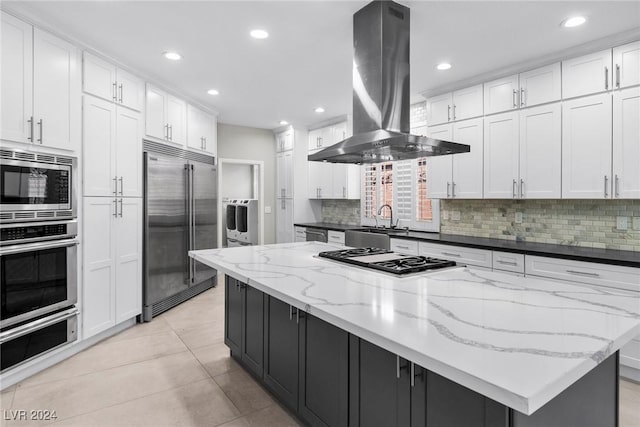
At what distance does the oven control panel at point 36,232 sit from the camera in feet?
8.00

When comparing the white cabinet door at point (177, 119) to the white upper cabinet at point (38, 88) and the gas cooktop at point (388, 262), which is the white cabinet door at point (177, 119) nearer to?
the white upper cabinet at point (38, 88)

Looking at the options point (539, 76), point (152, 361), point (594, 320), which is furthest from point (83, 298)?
point (539, 76)

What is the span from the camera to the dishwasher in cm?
540

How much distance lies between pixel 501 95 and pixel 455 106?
0.49 metres

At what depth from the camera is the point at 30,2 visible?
239cm

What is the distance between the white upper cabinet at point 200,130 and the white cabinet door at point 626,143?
437cm

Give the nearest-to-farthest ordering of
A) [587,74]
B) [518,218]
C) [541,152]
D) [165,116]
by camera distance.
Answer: [587,74], [541,152], [518,218], [165,116]

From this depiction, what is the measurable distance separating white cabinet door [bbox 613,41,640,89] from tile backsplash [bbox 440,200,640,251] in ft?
3.12

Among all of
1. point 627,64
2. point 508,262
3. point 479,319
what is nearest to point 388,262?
point 479,319

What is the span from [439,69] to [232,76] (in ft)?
6.83

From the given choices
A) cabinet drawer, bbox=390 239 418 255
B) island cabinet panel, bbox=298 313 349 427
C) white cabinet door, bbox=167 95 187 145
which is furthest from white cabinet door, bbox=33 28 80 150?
cabinet drawer, bbox=390 239 418 255

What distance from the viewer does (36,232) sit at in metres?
2.63

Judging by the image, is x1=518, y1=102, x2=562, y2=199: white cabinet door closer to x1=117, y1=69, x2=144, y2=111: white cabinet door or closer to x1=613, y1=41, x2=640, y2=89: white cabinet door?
x1=613, y1=41, x2=640, y2=89: white cabinet door

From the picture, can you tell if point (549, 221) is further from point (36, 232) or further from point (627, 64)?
point (36, 232)
